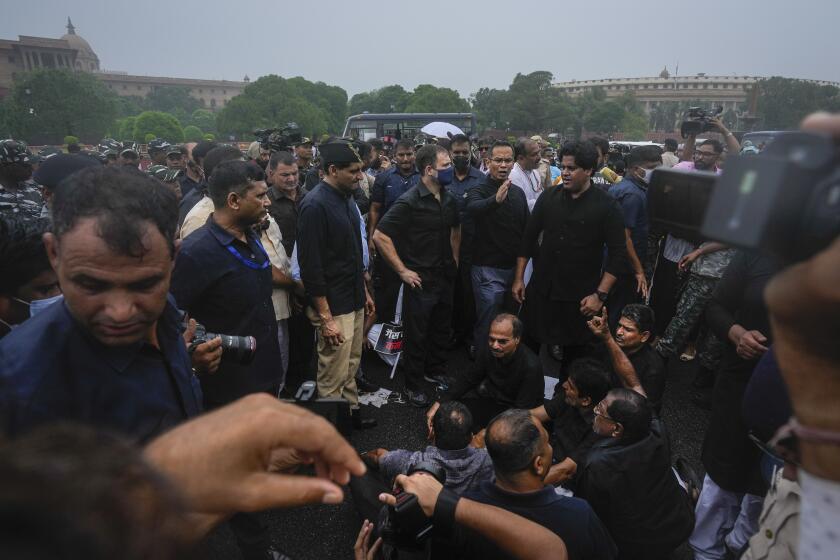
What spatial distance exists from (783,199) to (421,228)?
3.54 m

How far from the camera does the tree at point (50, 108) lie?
45.6m

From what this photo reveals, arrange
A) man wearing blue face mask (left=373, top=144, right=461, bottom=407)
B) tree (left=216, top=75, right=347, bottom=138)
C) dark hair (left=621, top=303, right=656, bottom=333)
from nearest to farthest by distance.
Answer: dark hair (left=621, top=303, right=656, bottom=333) → man wearing blue face mask (left=373, top=144, right=461, bottom=407) → tree (left=216, top=75, right=347, bottom=138)

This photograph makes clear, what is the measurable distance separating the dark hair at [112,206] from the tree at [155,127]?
198 ft

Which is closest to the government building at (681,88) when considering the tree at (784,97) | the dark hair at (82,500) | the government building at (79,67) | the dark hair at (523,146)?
the tree at (784,97)

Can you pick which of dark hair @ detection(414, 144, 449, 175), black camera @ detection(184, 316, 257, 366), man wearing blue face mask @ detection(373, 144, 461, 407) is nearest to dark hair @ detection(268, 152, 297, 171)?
man wearing blue face mask @ detection(373, 144, 461, 407)

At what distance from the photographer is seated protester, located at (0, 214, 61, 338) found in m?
1.77

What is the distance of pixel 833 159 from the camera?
562mm

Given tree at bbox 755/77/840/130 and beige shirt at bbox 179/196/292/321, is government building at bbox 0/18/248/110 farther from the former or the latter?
tree at bbox 755/77/840/130

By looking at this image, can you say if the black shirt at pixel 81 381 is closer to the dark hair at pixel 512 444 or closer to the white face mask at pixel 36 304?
the white face mask at pixel 36 304

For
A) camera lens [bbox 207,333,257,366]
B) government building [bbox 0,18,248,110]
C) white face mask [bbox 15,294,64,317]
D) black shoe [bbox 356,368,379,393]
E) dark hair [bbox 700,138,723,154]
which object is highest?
government building [bbox 0,18,248,110]

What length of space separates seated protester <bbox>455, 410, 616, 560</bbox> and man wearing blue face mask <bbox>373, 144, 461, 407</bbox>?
2183 millimetres

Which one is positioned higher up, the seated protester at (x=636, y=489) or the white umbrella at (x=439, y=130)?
the white umbrella at (x=439, y=130)

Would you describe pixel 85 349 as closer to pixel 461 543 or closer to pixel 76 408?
pixel 76 408

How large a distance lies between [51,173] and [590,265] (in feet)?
14.5
